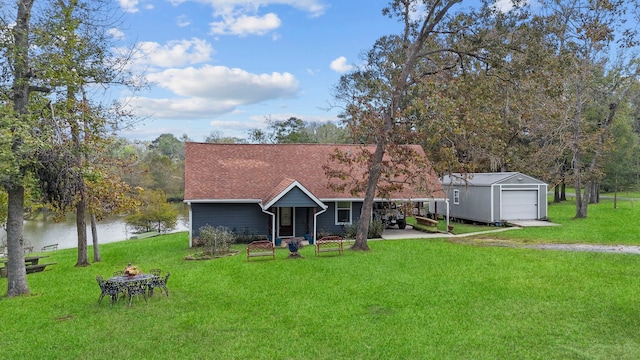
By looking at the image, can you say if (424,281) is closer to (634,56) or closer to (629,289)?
(629,289)

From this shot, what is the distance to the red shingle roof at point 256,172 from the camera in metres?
20.5

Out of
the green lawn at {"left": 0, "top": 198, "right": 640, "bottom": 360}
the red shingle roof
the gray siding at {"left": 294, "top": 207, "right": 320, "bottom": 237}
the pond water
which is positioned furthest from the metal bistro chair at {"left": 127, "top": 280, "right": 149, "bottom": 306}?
the pond water

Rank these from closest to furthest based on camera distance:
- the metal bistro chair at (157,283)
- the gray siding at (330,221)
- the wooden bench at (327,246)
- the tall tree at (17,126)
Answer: the tall tree at (17,126) → the metal bistro chair at (157,283) → the wooden bench at (327,246) → the gray siding at (330,221)

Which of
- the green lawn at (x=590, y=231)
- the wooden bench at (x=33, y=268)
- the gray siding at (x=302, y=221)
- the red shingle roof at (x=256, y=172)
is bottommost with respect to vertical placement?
the wooden bench at (x=33, y=268)

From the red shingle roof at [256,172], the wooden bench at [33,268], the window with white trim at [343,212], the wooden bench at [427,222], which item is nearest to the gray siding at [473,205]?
the wooden bench at [427,222]

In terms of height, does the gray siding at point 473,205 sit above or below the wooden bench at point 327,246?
above

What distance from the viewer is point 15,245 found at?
11.6m

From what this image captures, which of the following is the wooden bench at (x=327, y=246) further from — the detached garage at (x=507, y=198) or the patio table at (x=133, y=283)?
the detached garage at (x=507, y=198)

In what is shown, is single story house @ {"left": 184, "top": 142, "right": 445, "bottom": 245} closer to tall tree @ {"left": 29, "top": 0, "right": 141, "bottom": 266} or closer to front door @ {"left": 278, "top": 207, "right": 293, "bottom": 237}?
front door @ {"left": 278, "top": 207, "right": 293, "bottom": 237}

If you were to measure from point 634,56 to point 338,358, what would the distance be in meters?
26.8

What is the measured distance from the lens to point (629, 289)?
10688 millimetres

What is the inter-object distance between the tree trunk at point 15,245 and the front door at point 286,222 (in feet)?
36.8

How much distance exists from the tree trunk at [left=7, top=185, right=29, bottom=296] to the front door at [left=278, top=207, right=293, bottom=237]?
11219 mm

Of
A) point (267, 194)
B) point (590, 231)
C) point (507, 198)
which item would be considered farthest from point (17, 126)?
point (507, 198)
